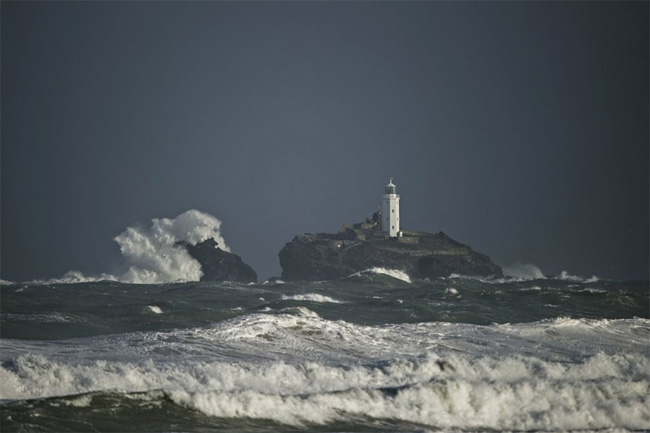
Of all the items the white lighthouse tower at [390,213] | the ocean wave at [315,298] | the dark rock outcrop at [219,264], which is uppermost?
the white lighthouse tower at [390,213]

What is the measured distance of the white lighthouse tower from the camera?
104m

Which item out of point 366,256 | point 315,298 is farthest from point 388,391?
point 366,256

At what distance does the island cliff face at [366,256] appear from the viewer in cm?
9844

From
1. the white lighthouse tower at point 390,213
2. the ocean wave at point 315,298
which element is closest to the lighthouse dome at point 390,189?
the white lighthouse tower at point 390,213

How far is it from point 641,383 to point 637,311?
25345 millimetres

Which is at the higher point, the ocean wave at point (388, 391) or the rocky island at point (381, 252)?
the rocky island at point (381, 252)

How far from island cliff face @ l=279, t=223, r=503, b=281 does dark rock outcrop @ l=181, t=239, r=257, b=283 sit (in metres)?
3.91

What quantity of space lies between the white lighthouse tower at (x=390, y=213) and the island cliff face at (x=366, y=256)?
99 cm

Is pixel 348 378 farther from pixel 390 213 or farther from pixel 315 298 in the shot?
pixel 390 213

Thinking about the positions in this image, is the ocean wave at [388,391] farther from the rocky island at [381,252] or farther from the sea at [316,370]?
the rocky island at [381,252]

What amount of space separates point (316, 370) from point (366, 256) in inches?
2936

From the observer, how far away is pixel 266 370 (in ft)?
81.9

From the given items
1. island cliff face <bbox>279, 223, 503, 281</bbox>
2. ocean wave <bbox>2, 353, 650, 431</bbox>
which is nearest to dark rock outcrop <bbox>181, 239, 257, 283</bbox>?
island cliff face <bbox>279, 223, 503, 281</bbox>

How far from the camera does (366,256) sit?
9950 cm
